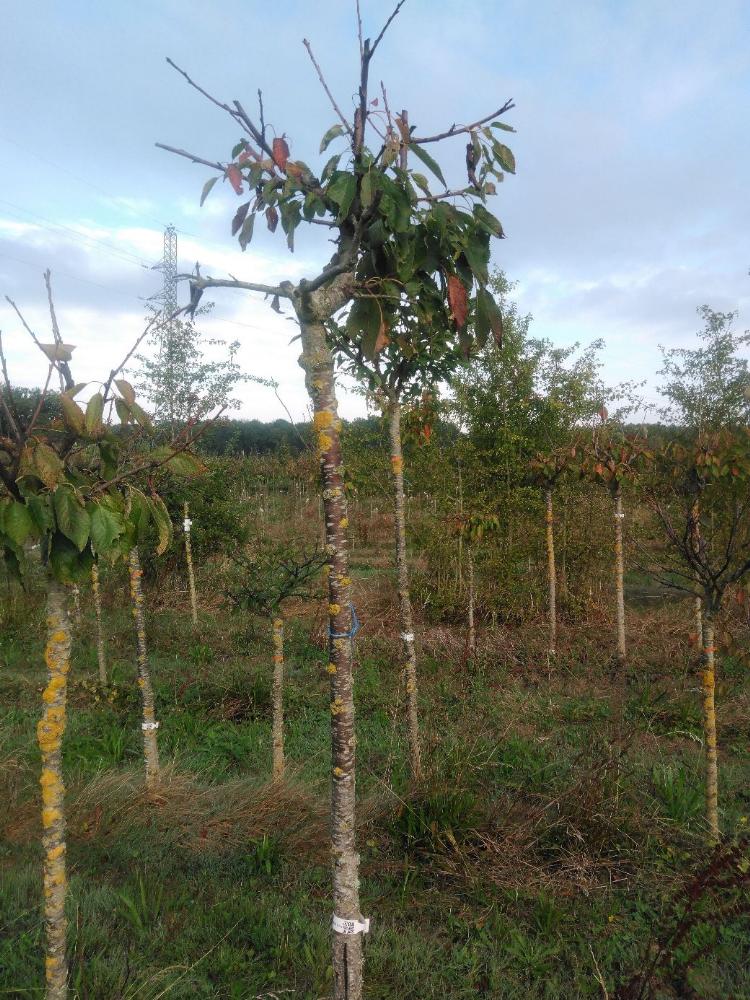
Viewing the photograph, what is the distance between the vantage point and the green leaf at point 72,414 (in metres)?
1.93

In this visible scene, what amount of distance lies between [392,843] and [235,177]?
3.41 meters

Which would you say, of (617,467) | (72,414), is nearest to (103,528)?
(72,414)

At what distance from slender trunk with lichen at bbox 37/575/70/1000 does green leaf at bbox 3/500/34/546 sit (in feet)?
0.99

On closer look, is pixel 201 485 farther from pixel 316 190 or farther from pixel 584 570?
pixel 316 190

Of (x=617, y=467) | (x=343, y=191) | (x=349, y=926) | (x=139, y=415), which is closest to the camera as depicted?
(x=343, y=191)

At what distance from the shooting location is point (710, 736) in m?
3.66

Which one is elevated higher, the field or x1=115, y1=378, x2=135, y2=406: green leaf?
x1=115, y1=378, x2=135, y2=406: green leaf

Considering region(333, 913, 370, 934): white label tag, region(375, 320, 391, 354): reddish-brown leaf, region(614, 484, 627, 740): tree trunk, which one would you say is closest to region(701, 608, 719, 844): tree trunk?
region(333, 913, 370, 934): white label tag

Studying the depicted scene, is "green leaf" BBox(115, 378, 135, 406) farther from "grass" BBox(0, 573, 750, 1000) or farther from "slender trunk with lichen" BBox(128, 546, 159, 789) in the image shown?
"slender trunk with lichen" BBox(128, 546, 159, 789)

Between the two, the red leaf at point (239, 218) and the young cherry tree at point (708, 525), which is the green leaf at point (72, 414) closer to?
the red leaf at point (239, 218)

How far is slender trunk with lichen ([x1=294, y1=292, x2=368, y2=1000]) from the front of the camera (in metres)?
2.00

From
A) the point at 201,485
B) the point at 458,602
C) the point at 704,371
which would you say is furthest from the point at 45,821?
the point at 704,371

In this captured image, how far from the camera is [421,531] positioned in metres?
9.32

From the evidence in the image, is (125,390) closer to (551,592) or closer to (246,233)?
(246,233)
